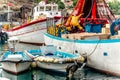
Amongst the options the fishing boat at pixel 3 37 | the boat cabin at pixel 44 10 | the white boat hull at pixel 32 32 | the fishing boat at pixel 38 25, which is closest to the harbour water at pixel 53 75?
the fishing boat at pixel 38 25

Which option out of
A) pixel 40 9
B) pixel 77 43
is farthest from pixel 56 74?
pixel 40 9

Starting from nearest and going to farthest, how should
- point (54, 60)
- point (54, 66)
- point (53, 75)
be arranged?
point (54, 60) < point (54, 66) < point (53, 75)

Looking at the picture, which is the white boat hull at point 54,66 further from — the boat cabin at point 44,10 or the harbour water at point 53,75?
the boat cabin at point 44,10

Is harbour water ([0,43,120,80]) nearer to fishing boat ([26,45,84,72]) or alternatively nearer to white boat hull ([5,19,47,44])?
fishing boat ([26,45,84,72])

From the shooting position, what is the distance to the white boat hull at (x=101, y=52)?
891 inches

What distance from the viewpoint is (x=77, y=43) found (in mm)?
26016

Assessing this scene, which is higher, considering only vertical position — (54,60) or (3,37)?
(3,37)

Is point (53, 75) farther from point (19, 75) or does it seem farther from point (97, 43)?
point (97, 43)

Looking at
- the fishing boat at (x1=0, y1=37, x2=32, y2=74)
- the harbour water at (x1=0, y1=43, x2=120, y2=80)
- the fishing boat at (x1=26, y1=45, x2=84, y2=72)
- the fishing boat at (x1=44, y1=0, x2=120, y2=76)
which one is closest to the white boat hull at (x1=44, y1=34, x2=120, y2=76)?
the fishing boat at (x1=44, y1=0, x2=120, y2=76)

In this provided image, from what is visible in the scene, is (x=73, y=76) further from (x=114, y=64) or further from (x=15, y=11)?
(x=15, y=11)

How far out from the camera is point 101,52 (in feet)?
77.8

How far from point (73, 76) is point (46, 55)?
340 cm

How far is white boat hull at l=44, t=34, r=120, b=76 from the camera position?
22.6 meters

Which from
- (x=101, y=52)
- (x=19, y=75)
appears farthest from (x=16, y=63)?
(x=101, y=52)
